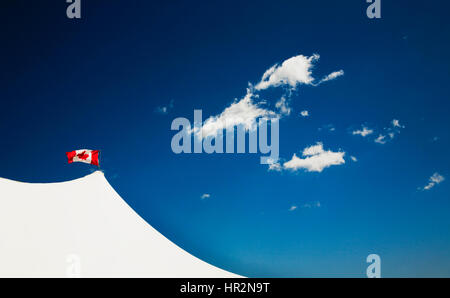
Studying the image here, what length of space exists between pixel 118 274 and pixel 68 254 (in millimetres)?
1483

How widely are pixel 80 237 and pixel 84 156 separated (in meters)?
3.33

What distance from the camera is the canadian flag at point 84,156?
408 inches

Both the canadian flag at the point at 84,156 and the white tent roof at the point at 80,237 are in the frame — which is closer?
the white tent roof at the point at 80,237

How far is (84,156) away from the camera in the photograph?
10.4 m

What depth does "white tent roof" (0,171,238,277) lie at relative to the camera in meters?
7.40

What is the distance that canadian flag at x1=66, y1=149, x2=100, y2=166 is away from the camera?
34.0 feet

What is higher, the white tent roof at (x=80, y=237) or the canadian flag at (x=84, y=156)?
the canadian flag at (x=84, y=156)

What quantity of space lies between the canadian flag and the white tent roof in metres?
0.62

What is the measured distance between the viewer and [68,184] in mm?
9773

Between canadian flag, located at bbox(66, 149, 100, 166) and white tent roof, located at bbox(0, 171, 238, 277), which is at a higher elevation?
canadian flag, located at bbox(66, 149, 100, 166)

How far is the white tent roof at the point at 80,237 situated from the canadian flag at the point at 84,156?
0.62 meters

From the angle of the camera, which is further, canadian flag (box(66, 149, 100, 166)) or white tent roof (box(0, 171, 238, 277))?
canadian flag (box(66, 149, 100, 166))
